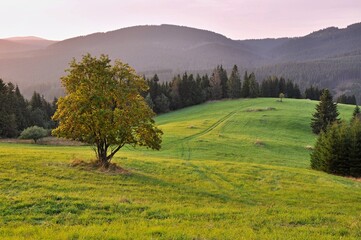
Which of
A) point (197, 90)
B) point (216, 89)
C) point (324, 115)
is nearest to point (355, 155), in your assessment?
point (324, 115)

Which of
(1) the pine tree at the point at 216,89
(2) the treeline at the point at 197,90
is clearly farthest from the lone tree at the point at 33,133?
(1) the pine tree at the point at 216,89

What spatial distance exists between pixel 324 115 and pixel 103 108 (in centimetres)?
7329

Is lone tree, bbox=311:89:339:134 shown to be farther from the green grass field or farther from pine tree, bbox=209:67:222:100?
pine tree, bbox=209:67:222:100

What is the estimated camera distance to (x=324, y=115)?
287 feet

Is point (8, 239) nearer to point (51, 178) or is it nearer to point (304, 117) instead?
point (51, 178)

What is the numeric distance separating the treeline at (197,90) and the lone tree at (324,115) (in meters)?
57.3

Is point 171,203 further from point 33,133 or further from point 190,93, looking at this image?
→ point 190,93

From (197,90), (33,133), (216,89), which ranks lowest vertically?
(33,133)

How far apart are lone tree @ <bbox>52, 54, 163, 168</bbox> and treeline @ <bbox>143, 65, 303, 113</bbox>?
96.5m

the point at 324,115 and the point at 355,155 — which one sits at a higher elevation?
the point at 324,115

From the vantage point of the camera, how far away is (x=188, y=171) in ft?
108

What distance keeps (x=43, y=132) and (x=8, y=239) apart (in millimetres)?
64725

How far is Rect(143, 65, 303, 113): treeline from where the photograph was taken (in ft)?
450

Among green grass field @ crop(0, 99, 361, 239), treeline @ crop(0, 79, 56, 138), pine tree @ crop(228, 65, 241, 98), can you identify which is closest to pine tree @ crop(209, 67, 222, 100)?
pine tree @ crop(228, 65, 241, 98)
